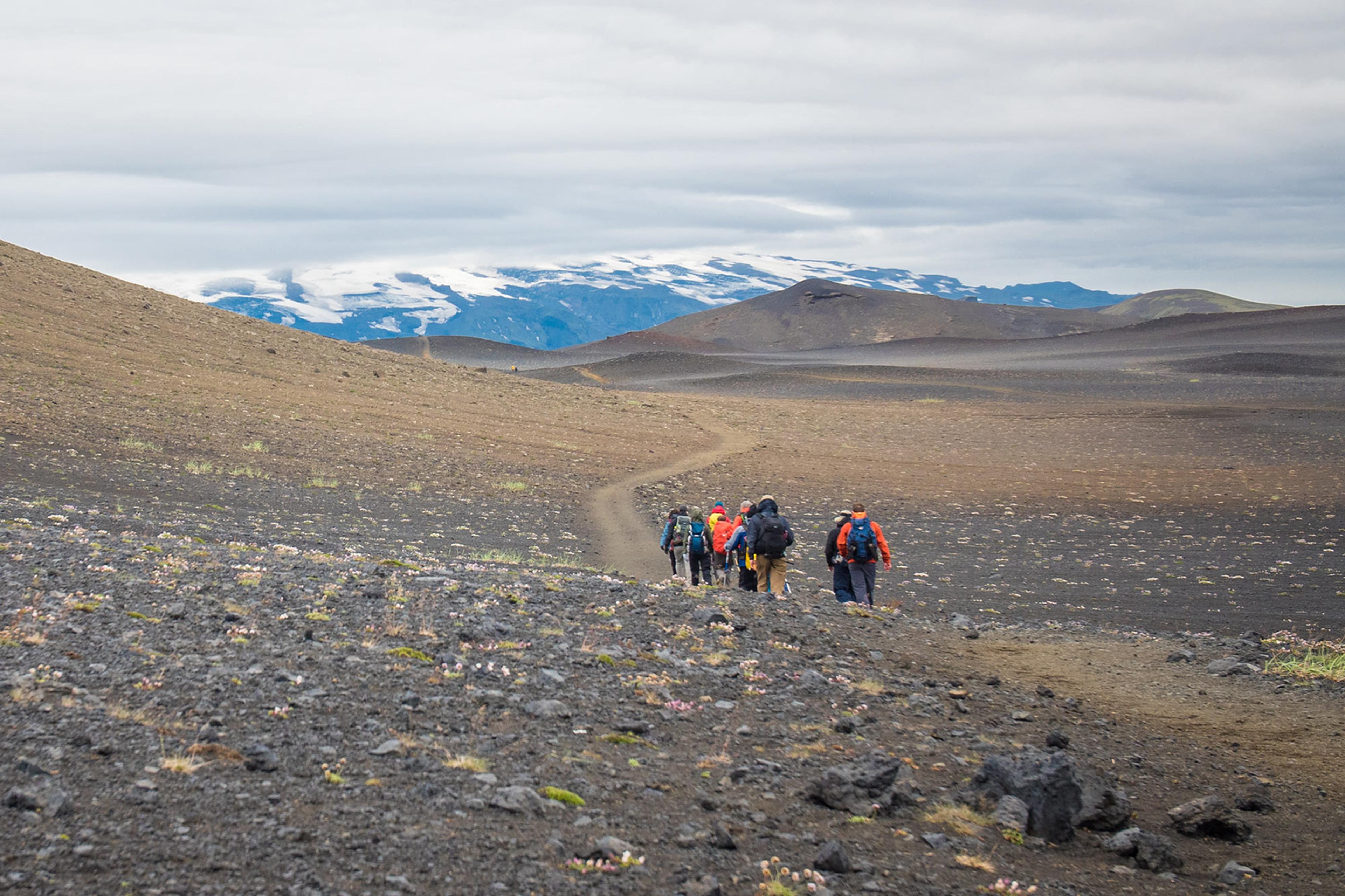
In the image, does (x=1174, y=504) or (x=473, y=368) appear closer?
(x=1174, y=504)

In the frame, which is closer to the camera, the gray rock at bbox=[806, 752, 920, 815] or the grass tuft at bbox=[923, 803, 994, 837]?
the grass tuft at bbox=[923, 803, 994, 837]

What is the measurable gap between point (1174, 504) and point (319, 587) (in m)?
25.1

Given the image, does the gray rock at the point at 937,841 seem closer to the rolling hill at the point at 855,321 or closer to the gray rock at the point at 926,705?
the gray rock at the point at 926,705

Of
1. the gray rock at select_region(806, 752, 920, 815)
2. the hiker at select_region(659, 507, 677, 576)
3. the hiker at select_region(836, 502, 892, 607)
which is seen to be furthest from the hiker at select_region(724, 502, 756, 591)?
the gray rock at select_region(806, 752, 920, 815)

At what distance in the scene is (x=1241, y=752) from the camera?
30.6ft

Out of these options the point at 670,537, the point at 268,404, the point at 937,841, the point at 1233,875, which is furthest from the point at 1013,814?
the point at 268,404

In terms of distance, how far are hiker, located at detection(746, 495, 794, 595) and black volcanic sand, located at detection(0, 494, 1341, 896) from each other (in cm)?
252

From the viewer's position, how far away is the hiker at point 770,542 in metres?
15.2

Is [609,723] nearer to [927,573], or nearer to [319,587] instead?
[319,587]

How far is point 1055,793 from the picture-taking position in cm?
722

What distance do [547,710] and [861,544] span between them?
25.2 ft

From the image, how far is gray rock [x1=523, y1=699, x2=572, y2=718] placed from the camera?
813cm

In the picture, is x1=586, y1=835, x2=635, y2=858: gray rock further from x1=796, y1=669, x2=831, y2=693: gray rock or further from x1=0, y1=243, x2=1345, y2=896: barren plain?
x1=796, y1=669, x2=831, y2=693: gray rock

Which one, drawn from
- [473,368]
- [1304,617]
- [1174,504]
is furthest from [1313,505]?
[473,368]
